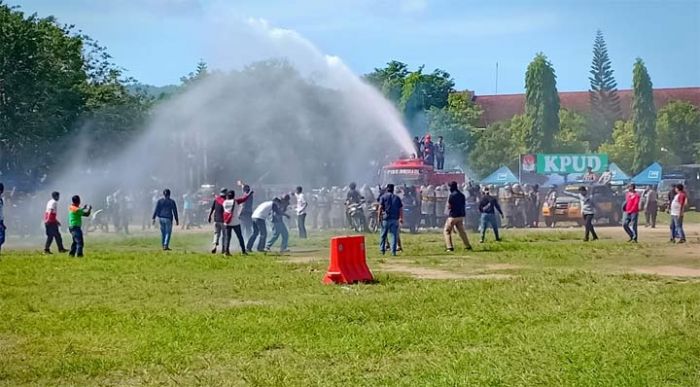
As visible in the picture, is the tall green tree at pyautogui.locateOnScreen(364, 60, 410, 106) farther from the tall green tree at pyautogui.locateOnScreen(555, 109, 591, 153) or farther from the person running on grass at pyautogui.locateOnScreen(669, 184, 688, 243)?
the person running on grass at pyautogui.locateOnScreen(669, 184, 688, 243)

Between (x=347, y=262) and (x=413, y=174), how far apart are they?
66.3ft

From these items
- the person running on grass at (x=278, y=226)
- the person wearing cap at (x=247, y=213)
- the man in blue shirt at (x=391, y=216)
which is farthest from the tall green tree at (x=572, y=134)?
the man in blue shirt at (x=391, y=216)

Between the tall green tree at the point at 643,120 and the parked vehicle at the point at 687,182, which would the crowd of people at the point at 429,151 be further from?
the tall green tree at the point at 643,120

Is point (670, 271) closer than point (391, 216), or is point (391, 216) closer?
point (670, 271)

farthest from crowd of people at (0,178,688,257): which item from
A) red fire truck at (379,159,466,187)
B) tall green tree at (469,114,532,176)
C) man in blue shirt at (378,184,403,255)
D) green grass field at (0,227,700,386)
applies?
tall green tree at (469,114,532,176)

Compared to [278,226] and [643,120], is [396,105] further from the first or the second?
[278,226]

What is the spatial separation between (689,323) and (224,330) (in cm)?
541

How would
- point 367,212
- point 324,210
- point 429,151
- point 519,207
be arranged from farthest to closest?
point 429,151 < point 324,210 < point 519,207 < point 367,212

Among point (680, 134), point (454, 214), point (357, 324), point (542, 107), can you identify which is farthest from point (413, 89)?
point (357, 324)

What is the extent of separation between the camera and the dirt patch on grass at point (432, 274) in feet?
57.7

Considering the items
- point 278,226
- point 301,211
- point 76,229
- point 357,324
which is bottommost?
point 357,324

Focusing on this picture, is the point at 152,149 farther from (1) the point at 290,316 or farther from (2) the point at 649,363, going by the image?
(2) the point at 649,363

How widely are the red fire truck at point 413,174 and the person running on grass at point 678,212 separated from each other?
1133 centimetres

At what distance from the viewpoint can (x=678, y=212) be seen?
→ 2627cm
